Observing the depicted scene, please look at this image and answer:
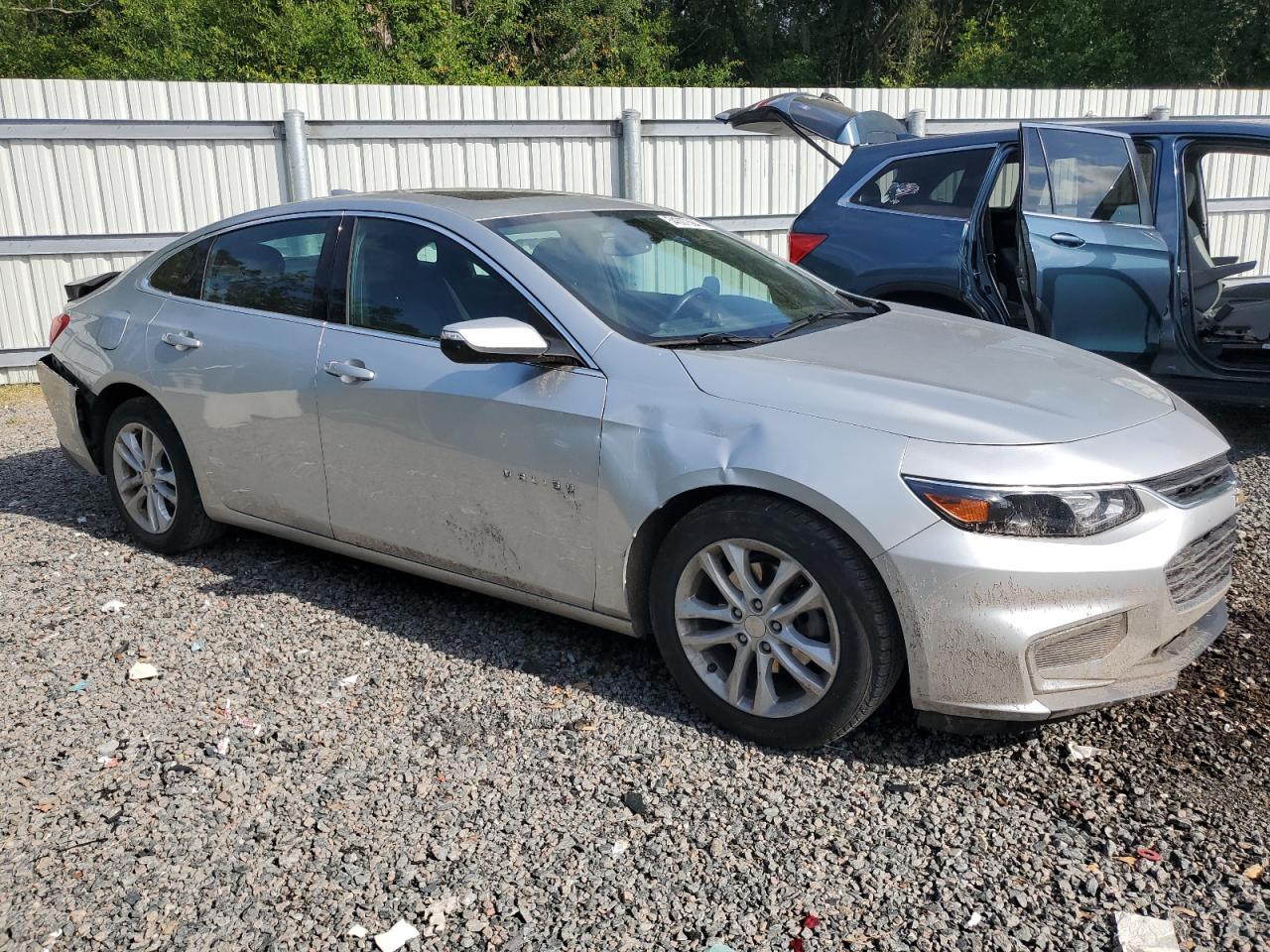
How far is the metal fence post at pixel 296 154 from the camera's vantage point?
998 cm

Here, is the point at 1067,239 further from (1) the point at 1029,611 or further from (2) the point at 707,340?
(1) the point at 1029,611

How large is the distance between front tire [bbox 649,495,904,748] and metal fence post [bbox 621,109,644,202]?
7.86 meters

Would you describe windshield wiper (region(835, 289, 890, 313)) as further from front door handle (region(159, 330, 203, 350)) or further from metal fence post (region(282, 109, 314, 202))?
metal fence post (region(282, 109, 314, 202))

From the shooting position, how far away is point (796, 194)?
39.0 ft

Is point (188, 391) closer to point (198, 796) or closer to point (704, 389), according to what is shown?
point (198, 796)

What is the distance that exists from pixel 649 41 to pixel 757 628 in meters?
22.5

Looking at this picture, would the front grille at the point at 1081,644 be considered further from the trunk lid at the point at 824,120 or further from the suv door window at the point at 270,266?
the trunk lid at the point at 824,120

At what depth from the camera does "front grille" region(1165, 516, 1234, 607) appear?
317 cm

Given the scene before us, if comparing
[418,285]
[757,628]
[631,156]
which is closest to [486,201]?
[418,285]

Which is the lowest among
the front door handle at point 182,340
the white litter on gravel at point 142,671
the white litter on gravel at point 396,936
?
the white litter on gravel at point 142,671

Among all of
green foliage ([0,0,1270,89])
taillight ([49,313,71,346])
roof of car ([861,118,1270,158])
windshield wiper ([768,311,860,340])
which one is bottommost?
taillight ([49,313,71,346])

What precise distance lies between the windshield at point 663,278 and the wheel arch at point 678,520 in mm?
582

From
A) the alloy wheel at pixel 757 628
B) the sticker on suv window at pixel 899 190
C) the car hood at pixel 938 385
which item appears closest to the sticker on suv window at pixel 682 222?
the car hood at pixel 938 385

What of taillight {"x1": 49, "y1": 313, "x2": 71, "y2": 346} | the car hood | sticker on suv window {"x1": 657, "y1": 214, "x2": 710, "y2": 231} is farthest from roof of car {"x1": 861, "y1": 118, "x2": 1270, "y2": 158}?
taillight {"x1": 49, "y1": 313, "x2": 71, "y2": 346}
